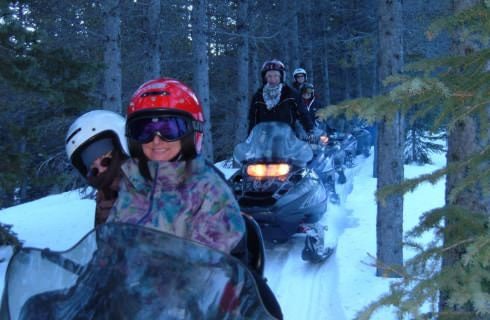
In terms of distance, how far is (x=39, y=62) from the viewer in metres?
6.32

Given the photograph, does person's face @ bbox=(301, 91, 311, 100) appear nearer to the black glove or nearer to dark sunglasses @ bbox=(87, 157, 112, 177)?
the black glove

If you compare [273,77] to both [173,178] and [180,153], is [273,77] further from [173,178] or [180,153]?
[173,178]

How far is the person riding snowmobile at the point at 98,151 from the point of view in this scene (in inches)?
136

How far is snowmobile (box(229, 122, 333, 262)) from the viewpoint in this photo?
623 cm

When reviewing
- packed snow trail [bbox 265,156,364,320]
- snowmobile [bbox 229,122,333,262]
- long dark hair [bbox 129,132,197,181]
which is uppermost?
long dark hair [bbox 129,132,197,181]

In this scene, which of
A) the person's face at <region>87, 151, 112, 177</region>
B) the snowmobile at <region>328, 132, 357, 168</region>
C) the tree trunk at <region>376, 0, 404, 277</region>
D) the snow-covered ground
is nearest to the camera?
the person's face at <region>87, 151, 112, 177</region>

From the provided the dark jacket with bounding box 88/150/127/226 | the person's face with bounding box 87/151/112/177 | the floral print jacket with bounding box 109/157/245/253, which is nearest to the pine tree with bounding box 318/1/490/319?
the floral print jacket with bounding box 109/157/245/253

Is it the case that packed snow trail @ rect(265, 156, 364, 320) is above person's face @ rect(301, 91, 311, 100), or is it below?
below

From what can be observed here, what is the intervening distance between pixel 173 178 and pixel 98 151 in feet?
3.86

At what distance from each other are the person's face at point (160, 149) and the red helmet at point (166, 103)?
0.45ft

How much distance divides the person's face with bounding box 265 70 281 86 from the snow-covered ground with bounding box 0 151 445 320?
2.23 metres

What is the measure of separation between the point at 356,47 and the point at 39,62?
15234 mm

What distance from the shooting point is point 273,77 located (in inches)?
307

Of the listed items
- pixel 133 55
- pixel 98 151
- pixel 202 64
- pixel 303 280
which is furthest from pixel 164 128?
pixel 133 55
